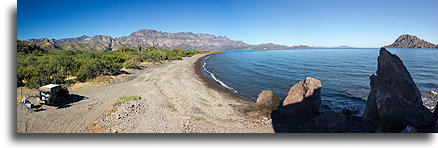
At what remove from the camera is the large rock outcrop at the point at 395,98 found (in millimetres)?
4922

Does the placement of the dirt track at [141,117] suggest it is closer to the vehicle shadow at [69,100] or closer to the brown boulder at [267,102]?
the vehicle shadow at [69,100]

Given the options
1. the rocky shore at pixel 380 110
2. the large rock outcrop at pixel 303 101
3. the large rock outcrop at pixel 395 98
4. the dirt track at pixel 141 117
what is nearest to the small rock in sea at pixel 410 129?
the rocky shore at pixel 380 110

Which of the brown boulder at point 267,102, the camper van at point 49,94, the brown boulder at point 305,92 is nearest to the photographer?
the camper van at point 49,94

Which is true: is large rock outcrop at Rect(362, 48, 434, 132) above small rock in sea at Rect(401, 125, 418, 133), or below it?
above

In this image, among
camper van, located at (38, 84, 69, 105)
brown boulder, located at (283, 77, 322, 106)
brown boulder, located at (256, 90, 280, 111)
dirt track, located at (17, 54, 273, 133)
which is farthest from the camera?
brown boulder, located at (256, 90, 280, 111)

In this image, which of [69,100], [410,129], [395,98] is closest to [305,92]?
[395,98]

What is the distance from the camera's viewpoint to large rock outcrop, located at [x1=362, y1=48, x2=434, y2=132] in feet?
16.1

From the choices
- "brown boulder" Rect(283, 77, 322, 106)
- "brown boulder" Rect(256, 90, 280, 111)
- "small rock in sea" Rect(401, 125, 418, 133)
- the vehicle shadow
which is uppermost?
"brown boulder" Rect(283, 77, 322, 106)

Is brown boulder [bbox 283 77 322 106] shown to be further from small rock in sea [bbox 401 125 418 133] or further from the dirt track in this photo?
small rock in sea [bbox 401 125 418 133]

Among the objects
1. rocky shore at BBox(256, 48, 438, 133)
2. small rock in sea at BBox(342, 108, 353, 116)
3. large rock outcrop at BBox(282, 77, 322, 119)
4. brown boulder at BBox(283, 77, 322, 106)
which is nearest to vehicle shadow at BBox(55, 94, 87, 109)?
rocky shore at BBox(256, 48, 438, 133)

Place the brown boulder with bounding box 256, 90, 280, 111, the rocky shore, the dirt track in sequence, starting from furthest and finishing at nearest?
the brown boulder with bounding box 256, 90, 280, 111
the dirt track
the rocky shore

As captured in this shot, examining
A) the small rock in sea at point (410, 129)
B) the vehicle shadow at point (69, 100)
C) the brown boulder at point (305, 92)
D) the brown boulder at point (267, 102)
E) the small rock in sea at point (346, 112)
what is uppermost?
the brown boulder at point (305, 92)

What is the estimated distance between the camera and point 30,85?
28.3 feet

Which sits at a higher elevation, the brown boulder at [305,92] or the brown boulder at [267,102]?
the brown boulder at [305,92]
